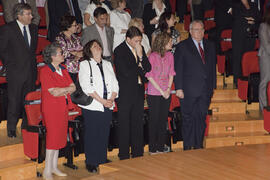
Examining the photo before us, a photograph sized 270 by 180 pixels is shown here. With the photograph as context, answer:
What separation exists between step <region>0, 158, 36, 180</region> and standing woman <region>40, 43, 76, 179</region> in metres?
0.22

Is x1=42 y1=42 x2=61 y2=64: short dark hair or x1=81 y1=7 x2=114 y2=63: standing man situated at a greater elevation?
x1=81 y1=7 x2=114 y2=63: standing man

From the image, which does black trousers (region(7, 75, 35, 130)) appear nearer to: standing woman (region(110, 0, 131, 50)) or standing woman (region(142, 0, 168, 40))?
standing woman (region(110, 0, 131, 50))

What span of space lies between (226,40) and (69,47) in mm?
2956

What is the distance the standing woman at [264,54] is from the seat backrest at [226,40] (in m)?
1.48

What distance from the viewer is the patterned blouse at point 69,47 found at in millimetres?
5350

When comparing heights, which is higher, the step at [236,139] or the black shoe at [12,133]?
the black shoe at [12,133]

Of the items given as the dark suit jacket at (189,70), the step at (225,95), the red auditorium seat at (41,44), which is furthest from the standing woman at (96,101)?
the step at (225,95)

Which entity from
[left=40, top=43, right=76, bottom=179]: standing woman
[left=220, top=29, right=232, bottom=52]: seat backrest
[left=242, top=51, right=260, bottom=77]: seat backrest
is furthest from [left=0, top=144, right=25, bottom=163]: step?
[left=220, top=29, right=232, bottom=52]: seat backrest

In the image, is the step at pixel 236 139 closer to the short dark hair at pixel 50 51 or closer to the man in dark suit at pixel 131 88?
the man in dark suit at pixel 131 88

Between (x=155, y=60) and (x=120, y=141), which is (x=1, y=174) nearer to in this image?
(x=120, y=141)

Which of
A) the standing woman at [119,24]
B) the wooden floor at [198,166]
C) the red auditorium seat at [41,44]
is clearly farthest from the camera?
the red auditorium seat at [41,44]

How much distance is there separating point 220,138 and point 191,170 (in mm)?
2657

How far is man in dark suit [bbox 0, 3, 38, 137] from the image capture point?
503 cm

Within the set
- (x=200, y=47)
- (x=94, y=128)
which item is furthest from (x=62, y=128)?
(x=200, y=47)
